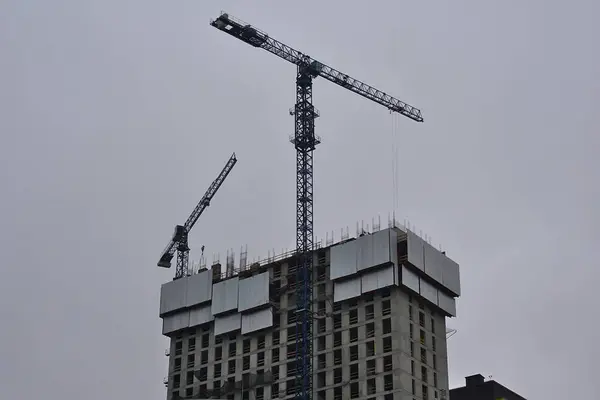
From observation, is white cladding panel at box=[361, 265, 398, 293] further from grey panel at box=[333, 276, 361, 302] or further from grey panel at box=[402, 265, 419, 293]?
grey panel at box=[402, 265, 419, 293]

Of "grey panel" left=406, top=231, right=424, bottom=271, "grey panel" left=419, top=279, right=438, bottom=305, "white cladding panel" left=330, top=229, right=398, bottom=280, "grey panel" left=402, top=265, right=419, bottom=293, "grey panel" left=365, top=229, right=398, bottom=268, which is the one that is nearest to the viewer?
"grey panel" left=402, top=265, right=419, bottom=293

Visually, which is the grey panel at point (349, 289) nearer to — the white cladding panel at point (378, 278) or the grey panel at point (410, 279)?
the white cladding panel at point (378, 278)

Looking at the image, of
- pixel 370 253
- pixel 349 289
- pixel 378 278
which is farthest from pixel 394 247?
pixel 349 289

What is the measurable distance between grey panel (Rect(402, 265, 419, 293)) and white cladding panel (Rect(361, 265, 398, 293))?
1.68 m

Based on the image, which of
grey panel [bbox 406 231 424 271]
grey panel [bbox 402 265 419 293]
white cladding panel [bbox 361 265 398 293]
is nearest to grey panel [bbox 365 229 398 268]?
white cladding panel [bbox 361 265 398 293]

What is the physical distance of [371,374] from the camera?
190 metres

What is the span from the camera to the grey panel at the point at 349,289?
647ft

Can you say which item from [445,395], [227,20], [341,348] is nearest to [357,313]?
[341,348]

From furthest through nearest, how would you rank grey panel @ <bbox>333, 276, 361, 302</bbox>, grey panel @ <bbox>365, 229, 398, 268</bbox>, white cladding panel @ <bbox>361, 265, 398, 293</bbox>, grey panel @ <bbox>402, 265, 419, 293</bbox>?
grey panel @ <bbox>333, 276, 361, 302</bbox>, grey panel @ <bbox>365, 229, 398, 268</bbox>, grey panel @ <bbox>402, 265, 419, 293</bbox>, white cladding panel @ <bbox>361, 265, 398, 293</bbox>

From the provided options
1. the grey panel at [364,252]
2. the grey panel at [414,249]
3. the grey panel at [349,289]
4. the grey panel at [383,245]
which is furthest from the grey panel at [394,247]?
the grey panel at [349,289]

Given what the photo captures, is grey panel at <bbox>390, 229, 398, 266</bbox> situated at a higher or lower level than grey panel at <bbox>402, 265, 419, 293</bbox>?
higher

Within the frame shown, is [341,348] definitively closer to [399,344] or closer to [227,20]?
[399,344]

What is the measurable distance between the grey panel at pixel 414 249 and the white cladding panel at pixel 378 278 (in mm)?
3341

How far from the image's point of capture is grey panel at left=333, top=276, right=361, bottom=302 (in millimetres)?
197250
